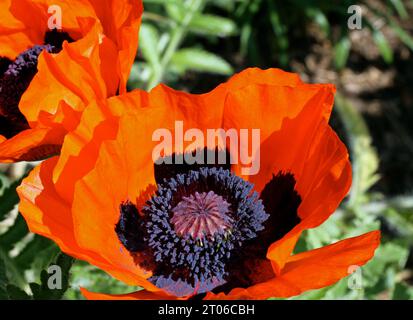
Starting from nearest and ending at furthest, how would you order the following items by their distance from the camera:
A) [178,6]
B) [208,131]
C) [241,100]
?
[241,100] → [208,131] → [178,6]

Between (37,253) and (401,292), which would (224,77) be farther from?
(37,253)

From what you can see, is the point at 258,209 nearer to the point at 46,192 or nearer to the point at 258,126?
the point at 258,126

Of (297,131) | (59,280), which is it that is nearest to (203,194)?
(297,131)

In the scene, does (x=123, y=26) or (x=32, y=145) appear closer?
(x=32, y=145)

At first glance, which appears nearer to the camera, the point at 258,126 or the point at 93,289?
the point at 258,126

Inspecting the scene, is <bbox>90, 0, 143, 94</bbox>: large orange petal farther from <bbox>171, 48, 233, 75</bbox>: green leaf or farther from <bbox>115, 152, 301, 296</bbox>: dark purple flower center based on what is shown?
<bbox>171, 48, 233, 75</bbox>: green leaf

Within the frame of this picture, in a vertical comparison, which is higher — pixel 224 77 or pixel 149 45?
pixel 224 77
